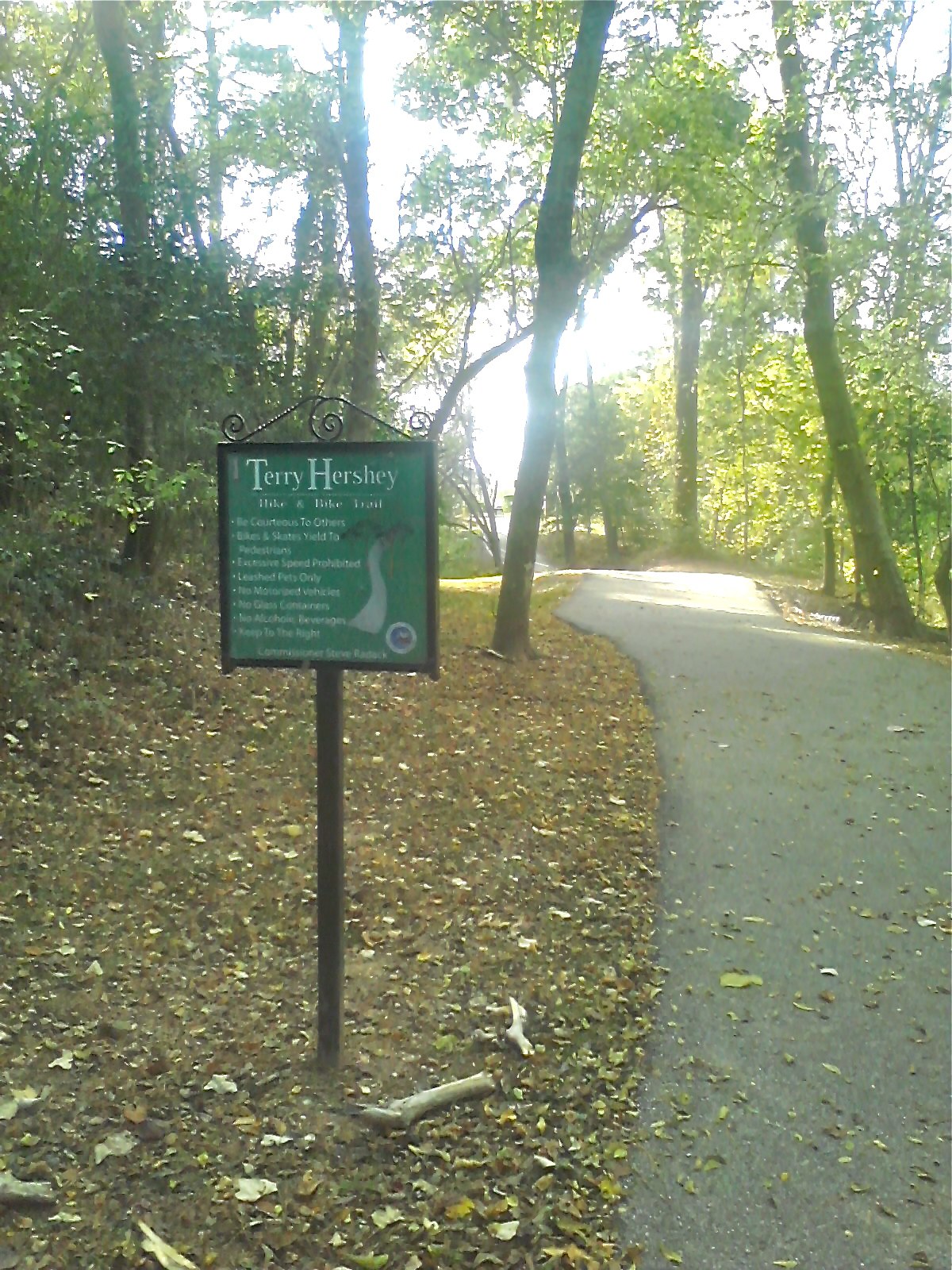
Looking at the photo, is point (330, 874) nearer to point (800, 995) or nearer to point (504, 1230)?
point (504, 1230)

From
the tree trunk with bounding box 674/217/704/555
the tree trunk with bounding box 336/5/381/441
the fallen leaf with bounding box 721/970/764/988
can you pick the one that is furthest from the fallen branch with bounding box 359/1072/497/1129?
the tree trunk with bounding box 674/217/704/555

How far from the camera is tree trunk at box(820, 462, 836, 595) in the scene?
28203 millimetres

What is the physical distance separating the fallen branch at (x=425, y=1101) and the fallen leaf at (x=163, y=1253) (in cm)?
96

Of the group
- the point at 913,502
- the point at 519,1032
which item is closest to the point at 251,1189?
the point at 519,1032

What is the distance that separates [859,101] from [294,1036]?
17.1m

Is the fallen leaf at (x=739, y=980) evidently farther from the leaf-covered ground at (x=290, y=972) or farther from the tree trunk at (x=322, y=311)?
the tree trunk at (x=322, y=311)

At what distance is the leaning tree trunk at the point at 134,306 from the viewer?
10.1 meters

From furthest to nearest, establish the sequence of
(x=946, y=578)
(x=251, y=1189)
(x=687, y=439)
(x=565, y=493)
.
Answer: (x=565, y=493) < (x=687, y=439) < (x=946, y=578) < (x=251, y=1189)

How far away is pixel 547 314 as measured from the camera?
12914 millimetres

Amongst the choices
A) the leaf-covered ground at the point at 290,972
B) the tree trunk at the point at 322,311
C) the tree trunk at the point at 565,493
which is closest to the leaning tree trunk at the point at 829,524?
the tree trunk at the point at 565,493

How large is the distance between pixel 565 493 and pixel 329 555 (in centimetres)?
3816

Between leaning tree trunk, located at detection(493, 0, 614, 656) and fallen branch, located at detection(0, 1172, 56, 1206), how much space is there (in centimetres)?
936

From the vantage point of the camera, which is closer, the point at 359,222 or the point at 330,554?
the point at 330,554

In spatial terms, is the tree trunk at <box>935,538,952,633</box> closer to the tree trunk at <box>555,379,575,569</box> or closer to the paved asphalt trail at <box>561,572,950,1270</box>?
the paved asphalt trail at <box>561,572,950,1270</box>
